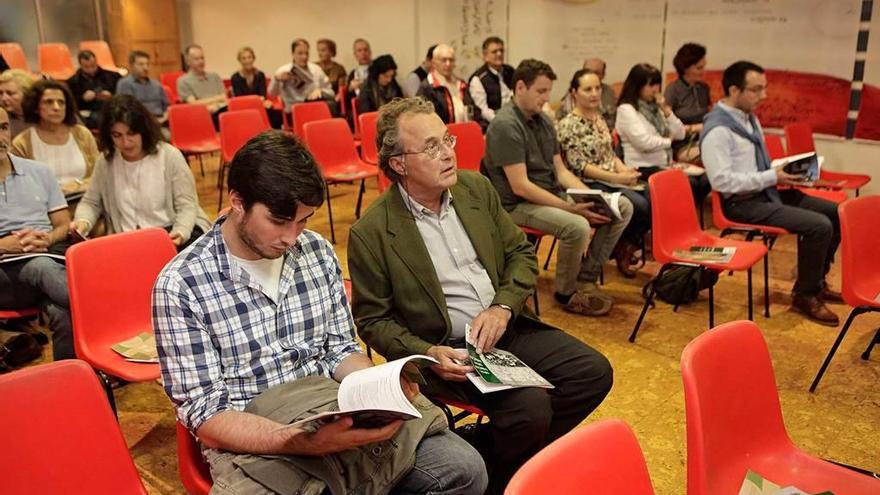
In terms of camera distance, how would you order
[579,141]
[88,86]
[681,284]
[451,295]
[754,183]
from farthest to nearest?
[88,86], [579,141], [681,284], [754,183], [451,295]

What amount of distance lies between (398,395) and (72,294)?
1564 mm

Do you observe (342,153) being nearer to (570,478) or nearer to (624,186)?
(624,186)

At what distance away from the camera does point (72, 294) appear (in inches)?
97.2

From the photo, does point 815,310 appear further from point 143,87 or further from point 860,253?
point 143,87

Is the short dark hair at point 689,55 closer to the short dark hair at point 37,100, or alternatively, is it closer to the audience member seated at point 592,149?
the audience member seated at point 592,149

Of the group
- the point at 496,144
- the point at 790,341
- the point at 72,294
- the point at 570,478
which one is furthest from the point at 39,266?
the point at 790,341

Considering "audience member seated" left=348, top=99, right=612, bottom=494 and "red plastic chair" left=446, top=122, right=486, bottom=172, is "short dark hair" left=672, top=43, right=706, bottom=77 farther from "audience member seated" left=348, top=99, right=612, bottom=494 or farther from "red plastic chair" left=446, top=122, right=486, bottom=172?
"audience member seated" left=348, top=99, right=612, bottom=494

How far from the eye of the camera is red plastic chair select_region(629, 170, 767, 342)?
349cm

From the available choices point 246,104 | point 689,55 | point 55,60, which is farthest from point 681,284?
point 55,60

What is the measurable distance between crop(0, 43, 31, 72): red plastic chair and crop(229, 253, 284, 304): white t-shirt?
879 centimetres

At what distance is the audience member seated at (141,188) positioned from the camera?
10.9 ft

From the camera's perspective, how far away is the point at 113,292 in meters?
2.58

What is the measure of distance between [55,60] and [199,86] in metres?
2.53

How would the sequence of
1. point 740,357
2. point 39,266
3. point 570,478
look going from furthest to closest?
point 39,266
point 740,357
point 570,478
